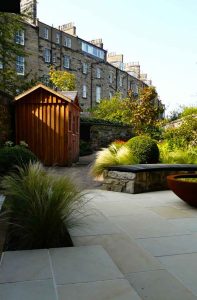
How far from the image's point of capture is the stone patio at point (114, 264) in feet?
8.97

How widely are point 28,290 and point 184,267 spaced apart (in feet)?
4.87

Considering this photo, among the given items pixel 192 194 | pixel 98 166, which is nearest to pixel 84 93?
pixel 98 166

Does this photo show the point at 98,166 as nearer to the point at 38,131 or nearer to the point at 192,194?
the point at 192,194

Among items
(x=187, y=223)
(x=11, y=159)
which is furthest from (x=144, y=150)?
(x=187, y=223)

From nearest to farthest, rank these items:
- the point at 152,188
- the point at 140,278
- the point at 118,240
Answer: the point at 140,278, the point at 118,240, the point at 152,188

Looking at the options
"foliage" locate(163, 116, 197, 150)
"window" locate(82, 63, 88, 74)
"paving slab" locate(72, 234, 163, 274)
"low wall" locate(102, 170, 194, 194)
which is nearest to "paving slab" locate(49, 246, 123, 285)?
"paving slab" locate(72, 234, 163, 274)

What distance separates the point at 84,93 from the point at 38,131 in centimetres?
2165

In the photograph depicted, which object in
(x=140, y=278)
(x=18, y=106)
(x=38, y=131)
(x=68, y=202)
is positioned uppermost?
(x=18, y=106)

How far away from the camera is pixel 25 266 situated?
3229mm

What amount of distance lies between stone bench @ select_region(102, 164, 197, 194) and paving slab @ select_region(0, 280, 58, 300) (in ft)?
16.9

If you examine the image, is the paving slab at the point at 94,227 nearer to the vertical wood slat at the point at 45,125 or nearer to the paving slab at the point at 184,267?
the paving slab at the point at 184,267

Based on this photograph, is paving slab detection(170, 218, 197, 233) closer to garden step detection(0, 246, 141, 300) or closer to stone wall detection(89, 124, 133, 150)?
garden step detection(0, 246, 141, 300)

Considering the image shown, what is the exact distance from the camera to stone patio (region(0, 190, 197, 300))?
2.73 metres

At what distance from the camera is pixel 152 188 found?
837 cm
